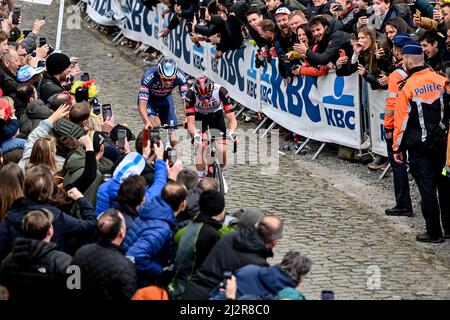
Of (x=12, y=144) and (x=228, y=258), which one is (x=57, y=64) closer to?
(x=12, y=144)

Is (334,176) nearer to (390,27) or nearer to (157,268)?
(390,27)

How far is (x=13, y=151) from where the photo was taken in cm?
1272

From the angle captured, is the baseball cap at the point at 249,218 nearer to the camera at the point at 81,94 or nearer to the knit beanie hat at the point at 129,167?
the knit beanie hat at the point at 129,167

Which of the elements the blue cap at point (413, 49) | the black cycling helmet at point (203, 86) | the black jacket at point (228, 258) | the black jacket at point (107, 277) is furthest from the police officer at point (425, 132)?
the black jacket at point (107, 277)

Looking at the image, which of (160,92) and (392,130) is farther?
(160,92)

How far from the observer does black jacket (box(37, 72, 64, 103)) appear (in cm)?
1506

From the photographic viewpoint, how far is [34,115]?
542 inches

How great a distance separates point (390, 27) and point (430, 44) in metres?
0.83

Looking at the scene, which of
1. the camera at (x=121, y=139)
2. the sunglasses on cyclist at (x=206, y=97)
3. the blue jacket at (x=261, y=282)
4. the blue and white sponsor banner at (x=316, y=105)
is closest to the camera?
the blue jacket at (x=261, y=282)

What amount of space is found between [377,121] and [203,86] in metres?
2.53

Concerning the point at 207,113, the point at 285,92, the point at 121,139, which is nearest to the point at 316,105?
the point at 285,92

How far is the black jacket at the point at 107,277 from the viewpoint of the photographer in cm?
901

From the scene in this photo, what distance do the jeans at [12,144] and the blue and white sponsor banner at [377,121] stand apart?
514 cm
